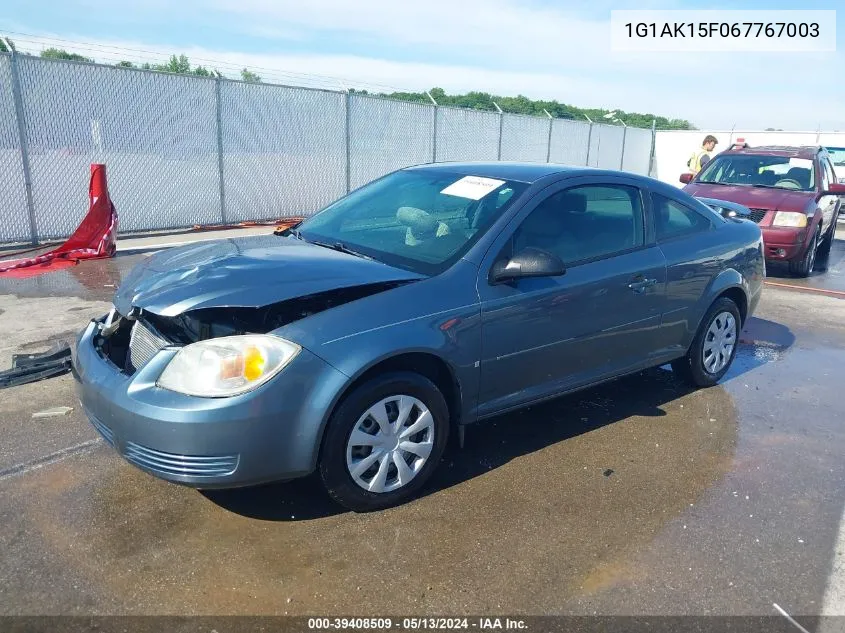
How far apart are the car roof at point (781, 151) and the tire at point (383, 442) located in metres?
9.08

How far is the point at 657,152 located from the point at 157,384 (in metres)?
27.1

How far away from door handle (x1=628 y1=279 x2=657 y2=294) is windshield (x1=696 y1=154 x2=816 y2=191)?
6.72 m

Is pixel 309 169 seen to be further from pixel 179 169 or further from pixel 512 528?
pixel 512 528

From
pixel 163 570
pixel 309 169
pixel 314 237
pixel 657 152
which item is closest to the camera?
pixel 163 570

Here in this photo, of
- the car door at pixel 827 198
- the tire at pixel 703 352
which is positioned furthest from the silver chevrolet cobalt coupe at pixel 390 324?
the car door at pixel 827 198

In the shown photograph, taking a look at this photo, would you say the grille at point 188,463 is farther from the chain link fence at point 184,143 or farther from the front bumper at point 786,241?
the front bumper at point 786,241

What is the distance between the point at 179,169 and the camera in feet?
37.2

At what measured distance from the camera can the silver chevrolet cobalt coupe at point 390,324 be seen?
9.41 feet

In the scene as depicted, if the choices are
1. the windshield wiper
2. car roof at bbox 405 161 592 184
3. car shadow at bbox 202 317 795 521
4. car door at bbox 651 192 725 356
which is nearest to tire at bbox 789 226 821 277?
car shadow at bbox 202 317 795 521

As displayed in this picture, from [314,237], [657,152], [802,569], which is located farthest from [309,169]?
[657,152]

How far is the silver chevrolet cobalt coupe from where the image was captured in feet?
9.41

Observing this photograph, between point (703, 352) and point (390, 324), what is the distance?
9.45 feet

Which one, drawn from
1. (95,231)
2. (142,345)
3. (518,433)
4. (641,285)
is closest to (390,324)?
(142,345)

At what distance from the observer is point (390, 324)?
3.12 metres
